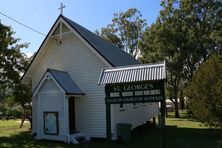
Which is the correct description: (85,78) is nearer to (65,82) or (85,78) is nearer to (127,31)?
(65,82)

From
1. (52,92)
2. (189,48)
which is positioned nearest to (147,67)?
(52,92)

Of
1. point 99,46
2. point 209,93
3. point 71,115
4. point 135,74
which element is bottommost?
point 71,115

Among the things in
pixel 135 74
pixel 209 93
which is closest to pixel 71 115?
pixel 135 74

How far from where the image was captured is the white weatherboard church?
1630cm

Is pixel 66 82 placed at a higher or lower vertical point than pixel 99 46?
lower

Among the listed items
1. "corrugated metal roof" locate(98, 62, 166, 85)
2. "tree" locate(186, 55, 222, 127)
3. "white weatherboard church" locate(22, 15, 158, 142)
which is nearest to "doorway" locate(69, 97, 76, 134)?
"white weatherboard church" locate(22, 15, 158, 142)

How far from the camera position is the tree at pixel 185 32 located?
33.3m

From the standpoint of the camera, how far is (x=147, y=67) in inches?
456

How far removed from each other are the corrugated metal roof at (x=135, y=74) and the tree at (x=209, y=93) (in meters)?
1.89

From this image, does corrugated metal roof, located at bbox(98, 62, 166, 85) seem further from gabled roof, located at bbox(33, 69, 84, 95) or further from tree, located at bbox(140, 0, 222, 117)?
tree, located at bbox(140, 0, 222, 117)

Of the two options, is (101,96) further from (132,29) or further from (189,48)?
(132,29)

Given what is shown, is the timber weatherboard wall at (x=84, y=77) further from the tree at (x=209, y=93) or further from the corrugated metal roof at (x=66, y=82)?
the tree at (x=209, y=93)

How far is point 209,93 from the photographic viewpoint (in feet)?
37.6

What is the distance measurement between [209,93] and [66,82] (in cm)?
876
